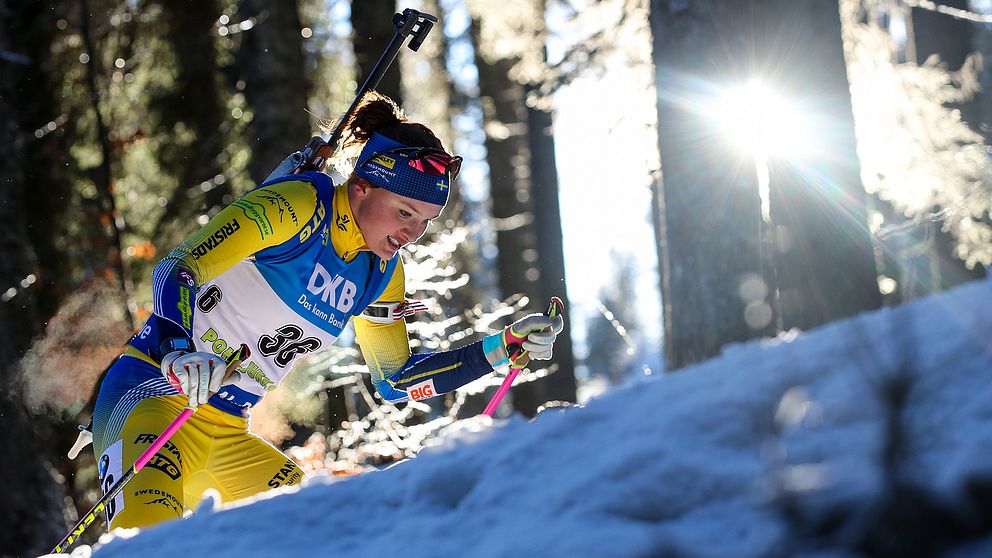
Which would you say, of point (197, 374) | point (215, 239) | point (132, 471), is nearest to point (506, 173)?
point (215, 239)

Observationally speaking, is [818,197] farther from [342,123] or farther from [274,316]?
[274,316]

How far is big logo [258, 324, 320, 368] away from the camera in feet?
13.6

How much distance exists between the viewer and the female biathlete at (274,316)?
351cm

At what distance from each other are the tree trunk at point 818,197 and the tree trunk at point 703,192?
0.33 metres

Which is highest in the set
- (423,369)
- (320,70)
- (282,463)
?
(320,70)

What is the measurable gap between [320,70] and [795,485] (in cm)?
1052

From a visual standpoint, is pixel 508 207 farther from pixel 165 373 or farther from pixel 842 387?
pixel 842 387

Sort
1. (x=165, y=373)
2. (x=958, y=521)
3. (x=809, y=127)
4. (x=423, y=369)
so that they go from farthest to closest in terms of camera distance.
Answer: (x=809, y=127)
(x=423, y=369)
(x=165, y=373)
(x=958, y=521)

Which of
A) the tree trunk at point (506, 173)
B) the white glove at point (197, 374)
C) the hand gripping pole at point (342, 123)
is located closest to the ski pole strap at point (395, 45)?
the hand gripping pole at point (342, 123)

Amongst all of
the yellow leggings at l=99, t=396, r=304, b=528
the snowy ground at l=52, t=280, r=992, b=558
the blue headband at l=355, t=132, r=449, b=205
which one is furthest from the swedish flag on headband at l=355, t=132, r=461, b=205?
the snowy ground at l=52, t=280, r=992, b=558

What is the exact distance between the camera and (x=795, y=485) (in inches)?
41.4

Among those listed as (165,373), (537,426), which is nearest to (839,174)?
(165,373)

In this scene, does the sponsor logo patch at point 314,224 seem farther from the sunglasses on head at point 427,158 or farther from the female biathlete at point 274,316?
the sunglasses on head at point 427,158

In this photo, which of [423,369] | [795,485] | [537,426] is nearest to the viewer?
[795,485]
